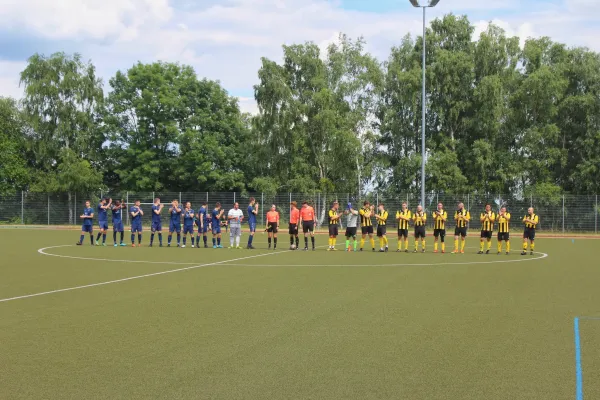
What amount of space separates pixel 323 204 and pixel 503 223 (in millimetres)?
25167

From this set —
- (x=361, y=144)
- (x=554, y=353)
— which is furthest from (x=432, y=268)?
(x=361, y=144)

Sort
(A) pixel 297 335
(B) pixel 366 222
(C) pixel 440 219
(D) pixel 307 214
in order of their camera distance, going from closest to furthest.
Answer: (A) pixel 297 335
(C) pixel 440 219
(D) pixel 307 214
(B) pixel 366 222

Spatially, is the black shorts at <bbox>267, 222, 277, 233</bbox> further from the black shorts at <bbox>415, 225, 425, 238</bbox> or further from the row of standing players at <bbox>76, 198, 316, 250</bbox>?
the black shorts at <bbox>415, 225, 425, 238</bbox>

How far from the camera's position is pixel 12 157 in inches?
2131

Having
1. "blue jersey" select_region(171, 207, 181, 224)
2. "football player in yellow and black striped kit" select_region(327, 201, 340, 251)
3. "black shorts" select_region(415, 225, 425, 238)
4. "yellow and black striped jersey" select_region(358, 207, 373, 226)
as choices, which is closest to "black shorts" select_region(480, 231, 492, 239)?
"black shorts" select_region(415, 225, 425, 238)

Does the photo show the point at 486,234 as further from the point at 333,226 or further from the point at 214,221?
the point at 214,221

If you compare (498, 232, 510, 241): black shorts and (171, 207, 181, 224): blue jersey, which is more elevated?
(171, 207, 181, 224): blue jersey

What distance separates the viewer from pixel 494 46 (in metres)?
49.4

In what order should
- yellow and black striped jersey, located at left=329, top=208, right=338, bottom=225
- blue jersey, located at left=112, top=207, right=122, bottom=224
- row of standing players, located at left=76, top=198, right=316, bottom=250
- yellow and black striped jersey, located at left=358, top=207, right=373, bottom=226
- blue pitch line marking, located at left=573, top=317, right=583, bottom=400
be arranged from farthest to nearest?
blue jersey, located at left=112, top=207, right=122, bottom=224, row of standing players, located at left=76, top=198, right=316, bottom=250, yellow and black striped jersey, located at left=358, top=207, right=373, bottom=226, yellow and black striped jersey, located at left=329, top=208, right=338, bottom=225, blue pitch line marking, located at left=573, top=317, right=583, bottom=400

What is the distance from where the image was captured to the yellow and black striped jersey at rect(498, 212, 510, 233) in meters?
23.1

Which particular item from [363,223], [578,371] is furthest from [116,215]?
[578,371]

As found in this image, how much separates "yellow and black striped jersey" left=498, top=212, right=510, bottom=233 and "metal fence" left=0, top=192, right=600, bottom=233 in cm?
2108

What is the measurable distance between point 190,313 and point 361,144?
42.5 meters

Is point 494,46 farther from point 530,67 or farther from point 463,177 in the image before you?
point 463,177
